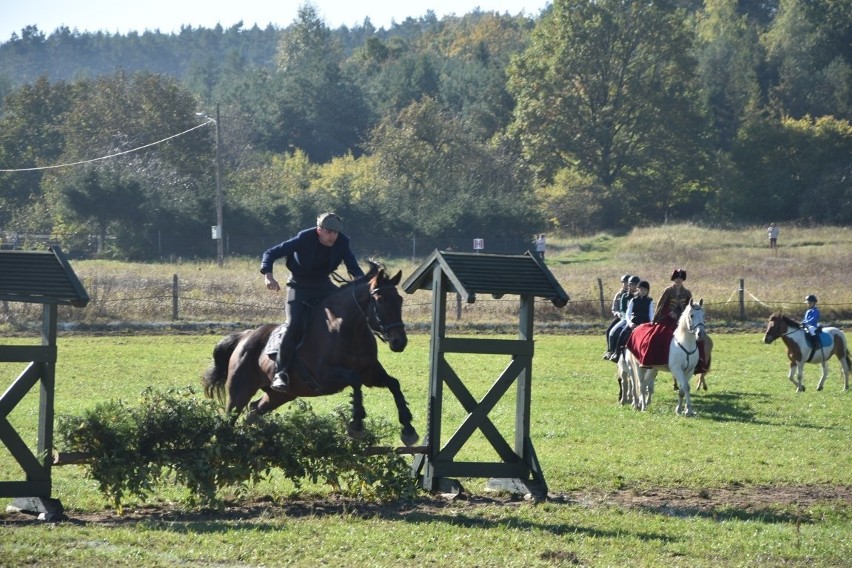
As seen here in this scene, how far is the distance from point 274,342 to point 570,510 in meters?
3.77

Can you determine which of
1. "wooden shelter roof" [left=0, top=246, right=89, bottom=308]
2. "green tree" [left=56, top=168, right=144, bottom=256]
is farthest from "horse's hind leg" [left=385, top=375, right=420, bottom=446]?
"green tree" [left=56, top=168, right=144, bottom=256]

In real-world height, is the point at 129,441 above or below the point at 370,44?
below

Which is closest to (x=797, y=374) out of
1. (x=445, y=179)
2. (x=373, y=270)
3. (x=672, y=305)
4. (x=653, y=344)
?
(x=672, y=305)

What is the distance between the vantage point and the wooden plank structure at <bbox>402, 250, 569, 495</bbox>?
1209 cm

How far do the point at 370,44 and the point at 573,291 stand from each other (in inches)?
3718

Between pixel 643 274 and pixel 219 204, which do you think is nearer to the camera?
pixel 643 274

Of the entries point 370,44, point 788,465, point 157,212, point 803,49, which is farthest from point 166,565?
point 370,44

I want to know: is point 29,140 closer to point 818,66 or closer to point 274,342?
point 818,66

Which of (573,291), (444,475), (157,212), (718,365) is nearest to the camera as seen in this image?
(444,475)

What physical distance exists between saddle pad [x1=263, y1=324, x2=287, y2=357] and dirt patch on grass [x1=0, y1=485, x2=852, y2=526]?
67.7 inches

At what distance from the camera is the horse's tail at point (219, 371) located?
14086mm

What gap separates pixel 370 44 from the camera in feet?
431

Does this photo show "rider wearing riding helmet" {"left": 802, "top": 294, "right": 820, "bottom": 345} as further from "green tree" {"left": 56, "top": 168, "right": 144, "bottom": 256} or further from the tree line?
"green tree" {"left": 56, "top": 168, "right": 144, "bottom": 256}

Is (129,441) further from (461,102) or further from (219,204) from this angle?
(461,102)
